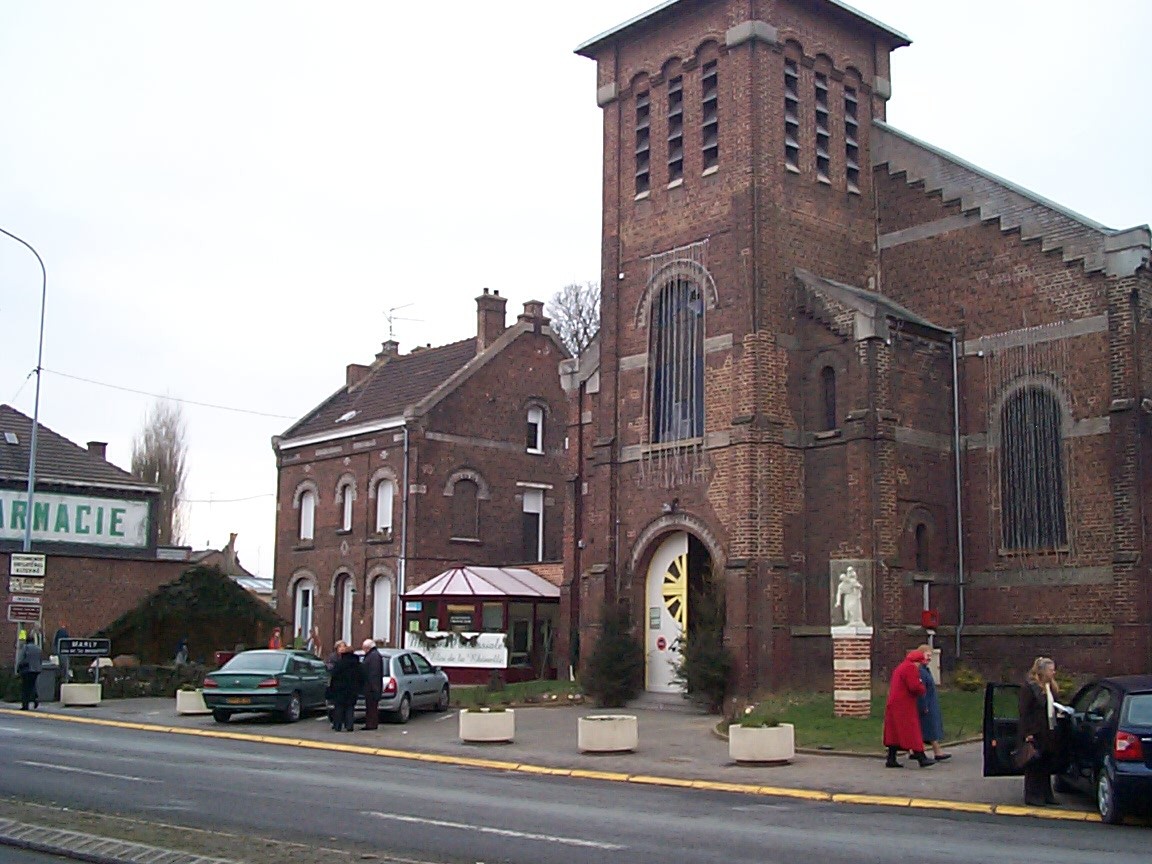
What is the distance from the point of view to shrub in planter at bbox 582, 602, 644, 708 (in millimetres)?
28656

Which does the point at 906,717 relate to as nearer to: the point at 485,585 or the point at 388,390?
the point at 485,585

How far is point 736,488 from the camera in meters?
27.2

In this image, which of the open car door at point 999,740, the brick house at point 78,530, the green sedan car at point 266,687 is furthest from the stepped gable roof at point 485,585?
the open car door at point 999,740

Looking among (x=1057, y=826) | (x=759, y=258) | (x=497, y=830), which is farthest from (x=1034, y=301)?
(x=497, y=830)

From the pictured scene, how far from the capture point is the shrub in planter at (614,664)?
28656mm

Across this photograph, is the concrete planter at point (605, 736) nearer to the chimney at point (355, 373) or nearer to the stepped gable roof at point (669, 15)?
the stepped gable roof at point (669, 15)

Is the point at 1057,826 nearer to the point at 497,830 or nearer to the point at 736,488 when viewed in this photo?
the point at 497,830

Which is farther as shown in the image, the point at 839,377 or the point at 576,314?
the point at 576,314

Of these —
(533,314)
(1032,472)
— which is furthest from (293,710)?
(533,314)

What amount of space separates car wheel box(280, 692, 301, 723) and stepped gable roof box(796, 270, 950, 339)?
43.5 ft

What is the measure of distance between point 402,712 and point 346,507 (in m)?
19.2

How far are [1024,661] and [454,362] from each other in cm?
2470

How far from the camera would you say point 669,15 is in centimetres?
3028

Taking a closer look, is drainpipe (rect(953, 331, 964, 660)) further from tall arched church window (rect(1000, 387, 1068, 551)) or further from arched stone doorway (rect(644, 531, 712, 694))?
arched stone doorway (rect(644, 531, 712, 694))
